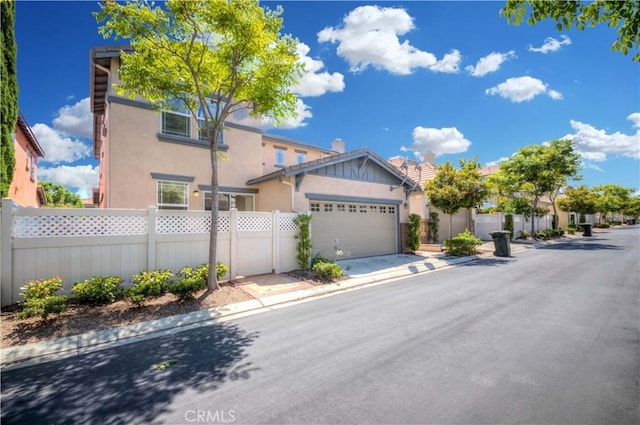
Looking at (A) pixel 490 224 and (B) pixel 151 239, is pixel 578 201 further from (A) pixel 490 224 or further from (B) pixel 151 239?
(B) pixel 151 239

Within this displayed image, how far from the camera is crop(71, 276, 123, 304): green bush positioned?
6219mm

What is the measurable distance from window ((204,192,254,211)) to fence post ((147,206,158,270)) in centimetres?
473

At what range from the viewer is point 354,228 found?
13875 millimetres

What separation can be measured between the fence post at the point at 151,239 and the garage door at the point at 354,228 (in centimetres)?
600

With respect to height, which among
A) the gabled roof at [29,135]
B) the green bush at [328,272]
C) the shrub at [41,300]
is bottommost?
the green bush at [328,272]

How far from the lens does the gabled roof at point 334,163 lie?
11422 millimetres

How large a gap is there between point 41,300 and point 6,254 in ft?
5.21

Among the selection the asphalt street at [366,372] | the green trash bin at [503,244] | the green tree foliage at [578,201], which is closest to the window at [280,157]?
the green trash bin at [503,244]

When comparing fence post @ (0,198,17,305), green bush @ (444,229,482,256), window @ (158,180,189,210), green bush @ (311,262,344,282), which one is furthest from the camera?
green bush @ (444,229,482,256)

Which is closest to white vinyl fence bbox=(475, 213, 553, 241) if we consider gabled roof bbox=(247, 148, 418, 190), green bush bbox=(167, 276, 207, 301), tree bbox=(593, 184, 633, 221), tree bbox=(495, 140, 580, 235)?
tree bbox=(495, 140, 580, 235)

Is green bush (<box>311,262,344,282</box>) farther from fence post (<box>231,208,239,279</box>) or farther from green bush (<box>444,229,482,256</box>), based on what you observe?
green bush (<box>444,229,482,256</box>)

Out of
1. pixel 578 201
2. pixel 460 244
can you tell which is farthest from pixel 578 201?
pixel 460 244

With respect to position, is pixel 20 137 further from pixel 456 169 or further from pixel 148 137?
pixel 456 169

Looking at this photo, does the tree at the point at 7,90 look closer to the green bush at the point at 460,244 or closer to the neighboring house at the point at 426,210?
the green bush at the point at 460,244
